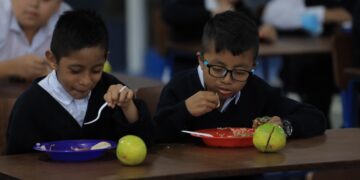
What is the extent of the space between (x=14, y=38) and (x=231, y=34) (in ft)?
5.29

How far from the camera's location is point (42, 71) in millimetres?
4258

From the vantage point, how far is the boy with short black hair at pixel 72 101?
3.17 m

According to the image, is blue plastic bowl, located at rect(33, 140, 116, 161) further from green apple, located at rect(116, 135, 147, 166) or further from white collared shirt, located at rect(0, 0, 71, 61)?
white collared shirt, located at rect(0, 0, 71, 61)

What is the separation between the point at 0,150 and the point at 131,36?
23.3ft

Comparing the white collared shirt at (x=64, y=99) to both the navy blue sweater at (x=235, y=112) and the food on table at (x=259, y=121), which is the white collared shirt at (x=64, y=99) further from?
the food on table at (x=259, y=121)

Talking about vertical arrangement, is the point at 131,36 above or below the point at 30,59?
below

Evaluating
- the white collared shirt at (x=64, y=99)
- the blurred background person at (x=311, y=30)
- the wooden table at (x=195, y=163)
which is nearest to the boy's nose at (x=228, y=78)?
the wooden table at (x=195, y=163)

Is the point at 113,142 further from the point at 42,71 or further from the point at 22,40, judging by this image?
the point at 22,40

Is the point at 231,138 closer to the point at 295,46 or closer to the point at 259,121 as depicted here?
the point at 259,121

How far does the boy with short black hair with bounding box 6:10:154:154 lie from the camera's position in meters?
3.17

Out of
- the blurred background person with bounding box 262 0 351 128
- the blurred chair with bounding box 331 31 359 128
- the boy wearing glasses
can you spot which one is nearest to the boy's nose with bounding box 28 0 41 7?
the boy wearing glasses

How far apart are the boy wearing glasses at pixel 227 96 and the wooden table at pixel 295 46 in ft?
7.62

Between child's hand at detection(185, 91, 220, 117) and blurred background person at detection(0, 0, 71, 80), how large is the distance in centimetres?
126

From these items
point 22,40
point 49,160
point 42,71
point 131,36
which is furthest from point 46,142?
point 131,36
